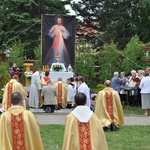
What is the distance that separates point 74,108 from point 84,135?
6.79 feet

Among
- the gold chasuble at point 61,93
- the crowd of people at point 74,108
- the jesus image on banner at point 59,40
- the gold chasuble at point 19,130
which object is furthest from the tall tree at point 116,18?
the gold chasuble at point 19,130

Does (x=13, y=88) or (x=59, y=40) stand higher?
(x=59, y=40)

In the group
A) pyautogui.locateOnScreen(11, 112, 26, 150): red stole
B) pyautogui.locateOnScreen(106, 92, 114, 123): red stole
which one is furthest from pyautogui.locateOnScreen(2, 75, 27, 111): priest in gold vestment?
pyautogui.locateOnScreen(11, 112, 26, 150): red stole

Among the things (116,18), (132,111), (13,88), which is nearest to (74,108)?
(13,88)

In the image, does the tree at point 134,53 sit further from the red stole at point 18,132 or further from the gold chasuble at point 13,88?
the red stole at point 18,132

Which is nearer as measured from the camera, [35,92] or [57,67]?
[35,92]

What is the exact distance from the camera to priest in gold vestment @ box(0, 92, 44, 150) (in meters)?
7.86

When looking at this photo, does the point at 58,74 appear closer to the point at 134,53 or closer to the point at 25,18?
the point at 134,53

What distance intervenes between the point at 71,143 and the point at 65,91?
11561 millimetres

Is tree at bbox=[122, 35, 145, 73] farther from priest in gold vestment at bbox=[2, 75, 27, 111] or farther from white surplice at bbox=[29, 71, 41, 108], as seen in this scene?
priest in gold vestment at bbox=[2, 75, 27, 111]

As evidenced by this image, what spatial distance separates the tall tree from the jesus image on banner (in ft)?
36.9

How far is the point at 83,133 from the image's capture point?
296 inches

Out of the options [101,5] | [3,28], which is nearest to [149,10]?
[101,5]

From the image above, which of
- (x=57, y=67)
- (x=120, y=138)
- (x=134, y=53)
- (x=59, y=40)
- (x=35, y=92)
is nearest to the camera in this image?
(x=120, y=138)
